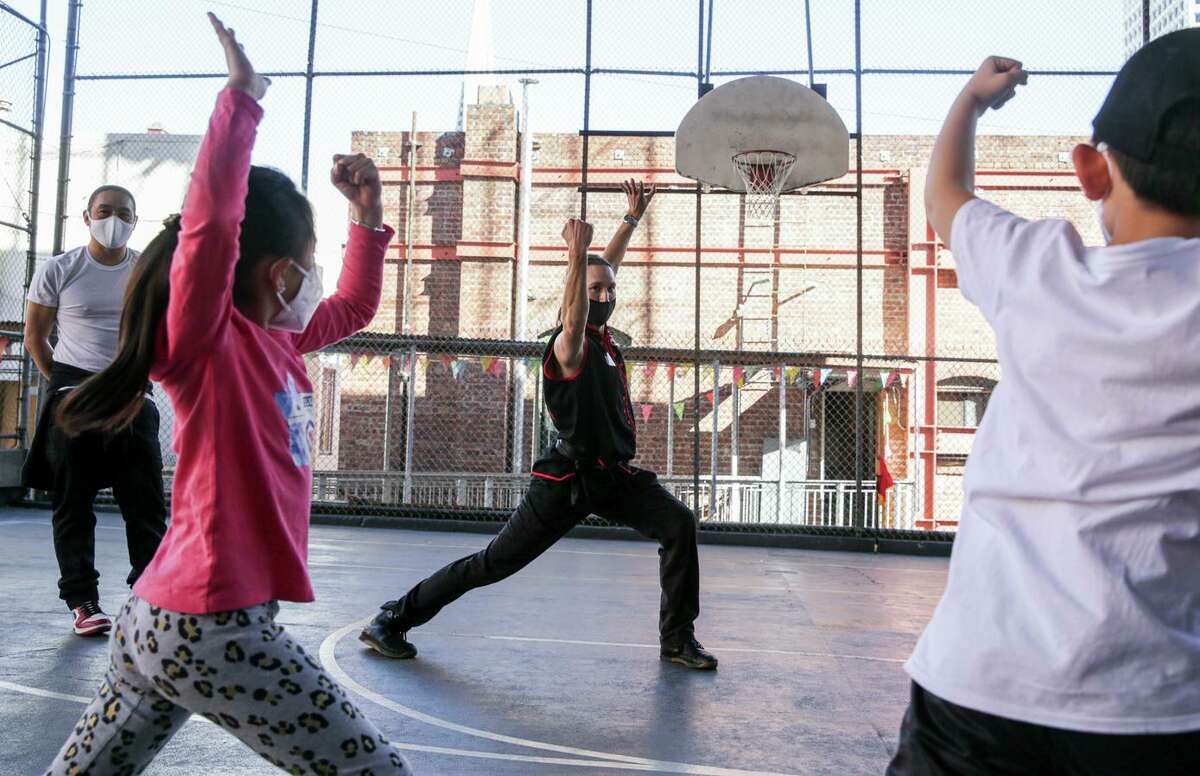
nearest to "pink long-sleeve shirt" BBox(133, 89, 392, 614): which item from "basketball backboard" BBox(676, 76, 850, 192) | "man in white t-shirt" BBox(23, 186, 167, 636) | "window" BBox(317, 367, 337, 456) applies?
"man in white t-shirt" BBox(23, 186, 167, 636)

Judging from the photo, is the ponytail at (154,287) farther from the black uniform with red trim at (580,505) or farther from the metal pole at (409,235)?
the metal pole at (409,235)

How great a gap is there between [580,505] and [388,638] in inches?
38.2

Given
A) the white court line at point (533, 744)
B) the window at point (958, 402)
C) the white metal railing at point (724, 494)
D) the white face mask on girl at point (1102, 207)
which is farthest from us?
the window at point (958, 402)

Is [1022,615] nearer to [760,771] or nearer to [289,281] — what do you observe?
[289,281]

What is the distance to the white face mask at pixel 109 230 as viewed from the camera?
195 inches

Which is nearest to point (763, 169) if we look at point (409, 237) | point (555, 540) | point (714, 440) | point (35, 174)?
point (714, 440)

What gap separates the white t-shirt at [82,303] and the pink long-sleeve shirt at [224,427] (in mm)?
3445

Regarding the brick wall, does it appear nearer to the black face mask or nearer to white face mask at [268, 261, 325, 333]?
the black face mask

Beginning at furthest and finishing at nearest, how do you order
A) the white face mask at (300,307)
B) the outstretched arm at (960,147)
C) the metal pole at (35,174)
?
the metal pole at (35,174), the white face mask at (300,307), the outstretched arm at (960,147)

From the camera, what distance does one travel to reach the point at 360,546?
355 inches

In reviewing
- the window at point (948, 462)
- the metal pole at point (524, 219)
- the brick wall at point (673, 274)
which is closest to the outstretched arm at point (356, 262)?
the brick wall at point (673, 274)

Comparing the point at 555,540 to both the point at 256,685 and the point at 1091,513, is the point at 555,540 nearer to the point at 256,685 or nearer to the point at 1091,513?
the point at 256,685

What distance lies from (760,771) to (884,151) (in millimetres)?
17275

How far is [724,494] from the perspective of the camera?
56.8 ft
